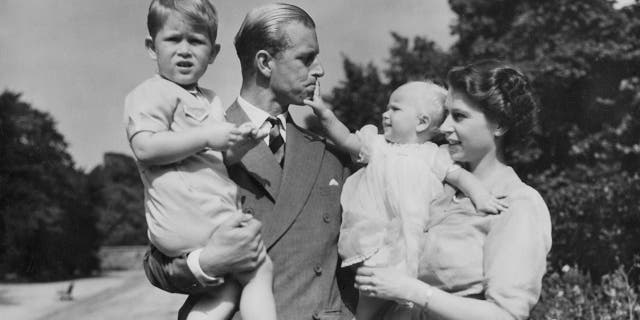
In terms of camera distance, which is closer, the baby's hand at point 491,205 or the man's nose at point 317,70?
the baby's hand at point 491,205

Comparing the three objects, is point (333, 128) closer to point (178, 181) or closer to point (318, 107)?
point (318, 107)

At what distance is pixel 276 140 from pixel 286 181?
0.98 feet

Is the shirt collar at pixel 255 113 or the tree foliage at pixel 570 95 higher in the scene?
the shirt collar at pixel 255 113

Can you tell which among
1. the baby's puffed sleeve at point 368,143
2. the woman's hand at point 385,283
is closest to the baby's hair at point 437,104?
the baby's puffed sleeve at point 368,143

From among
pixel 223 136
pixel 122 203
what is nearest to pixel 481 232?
pixel 223 136

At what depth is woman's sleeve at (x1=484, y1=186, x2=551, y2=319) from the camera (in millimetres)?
3035

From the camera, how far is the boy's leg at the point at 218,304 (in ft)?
10.7

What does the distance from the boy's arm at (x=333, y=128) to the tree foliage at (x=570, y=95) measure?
1050 centimetres

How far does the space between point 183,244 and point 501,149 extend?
1.47 m

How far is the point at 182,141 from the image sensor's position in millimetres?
3092

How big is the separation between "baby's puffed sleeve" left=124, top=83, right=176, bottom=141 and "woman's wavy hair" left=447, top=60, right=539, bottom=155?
1.26 meters

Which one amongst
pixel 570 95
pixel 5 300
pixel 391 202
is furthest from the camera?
pixel 5 300

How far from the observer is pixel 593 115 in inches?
745

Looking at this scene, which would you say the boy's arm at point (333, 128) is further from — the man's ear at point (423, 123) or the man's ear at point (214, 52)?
the man's ear at point (214, 52)
